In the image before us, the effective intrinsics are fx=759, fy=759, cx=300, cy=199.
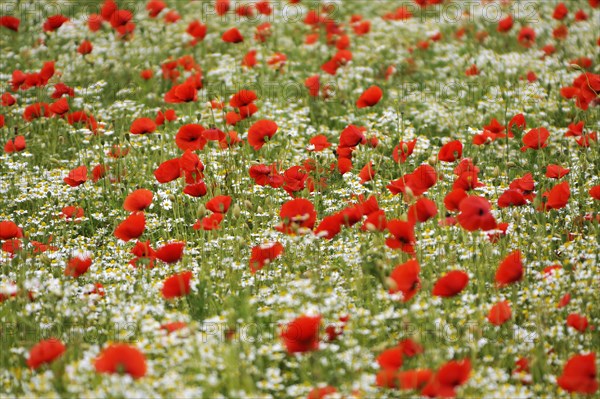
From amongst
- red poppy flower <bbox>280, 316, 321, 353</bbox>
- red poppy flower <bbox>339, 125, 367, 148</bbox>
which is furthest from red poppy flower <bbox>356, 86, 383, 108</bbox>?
red poppy flower <bbox>280, 316, 321, 353</bbox>

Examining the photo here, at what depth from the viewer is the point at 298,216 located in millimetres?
3482

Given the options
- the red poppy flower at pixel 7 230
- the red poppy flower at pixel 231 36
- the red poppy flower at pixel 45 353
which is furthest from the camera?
the red poppy flower at pixel 231 36

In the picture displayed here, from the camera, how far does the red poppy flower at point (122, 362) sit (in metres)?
2.58

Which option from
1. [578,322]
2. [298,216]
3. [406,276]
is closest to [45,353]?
[298,216]

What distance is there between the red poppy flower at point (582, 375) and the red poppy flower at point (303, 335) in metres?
0.89

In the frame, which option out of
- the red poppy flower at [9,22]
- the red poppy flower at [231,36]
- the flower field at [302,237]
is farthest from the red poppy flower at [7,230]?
the red poppy flower at [9,22]

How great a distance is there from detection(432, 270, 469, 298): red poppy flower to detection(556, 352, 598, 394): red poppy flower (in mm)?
507

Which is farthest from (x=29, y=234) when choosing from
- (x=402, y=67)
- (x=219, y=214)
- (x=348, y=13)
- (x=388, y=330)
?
(x=348, y=13)

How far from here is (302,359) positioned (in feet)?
10.1

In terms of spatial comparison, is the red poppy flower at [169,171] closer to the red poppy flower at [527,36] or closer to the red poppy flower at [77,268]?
the red poppy flower at [77,268]

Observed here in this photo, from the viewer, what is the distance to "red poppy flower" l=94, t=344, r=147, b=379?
258 cm

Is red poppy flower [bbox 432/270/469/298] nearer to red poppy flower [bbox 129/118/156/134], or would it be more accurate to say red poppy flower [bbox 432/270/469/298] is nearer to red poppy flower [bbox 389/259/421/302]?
red poppy flower [bbox 389/259/421/302]

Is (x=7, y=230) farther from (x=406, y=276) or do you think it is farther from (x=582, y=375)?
(x=582, y=375)

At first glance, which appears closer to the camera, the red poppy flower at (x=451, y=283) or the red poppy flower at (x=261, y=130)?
the red poppy flower at (x=451, y=283)
